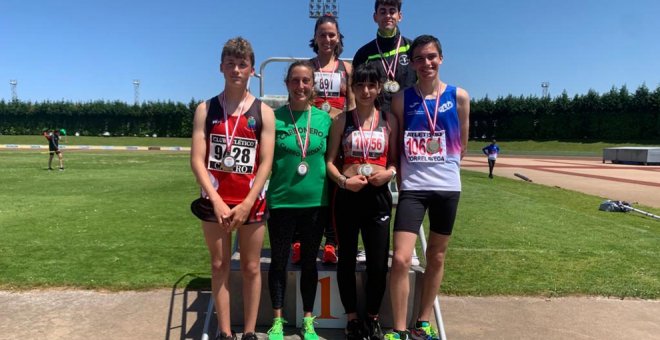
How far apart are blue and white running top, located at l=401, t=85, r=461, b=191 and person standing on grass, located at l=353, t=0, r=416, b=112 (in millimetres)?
474

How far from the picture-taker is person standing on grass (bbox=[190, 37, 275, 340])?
3.04m

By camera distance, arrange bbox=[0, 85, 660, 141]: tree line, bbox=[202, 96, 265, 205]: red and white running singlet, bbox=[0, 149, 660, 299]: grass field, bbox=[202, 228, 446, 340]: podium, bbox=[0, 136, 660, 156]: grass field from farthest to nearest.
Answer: bbox=[0, 85, 660, 141]: tree line
bbox=[0, 136, 660, 156]: grass field
bbox=[0, 149, 660, 299]: grass field
bbox=[202, 228, 446, 340]: podium
bbox=[202, 96, 265, 205]: red and white running singlet

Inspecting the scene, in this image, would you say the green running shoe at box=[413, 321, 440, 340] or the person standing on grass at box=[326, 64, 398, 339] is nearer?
the person standing on grass at box=[326, 64, 398, 339]

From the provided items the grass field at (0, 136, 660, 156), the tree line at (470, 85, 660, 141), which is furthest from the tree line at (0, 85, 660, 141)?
the grass field at (0, 136, 660, 156)

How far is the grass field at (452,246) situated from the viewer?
5.12m

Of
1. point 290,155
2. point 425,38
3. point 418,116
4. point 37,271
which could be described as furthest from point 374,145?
point 37,271

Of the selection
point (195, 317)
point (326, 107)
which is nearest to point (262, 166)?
point (326, 107)

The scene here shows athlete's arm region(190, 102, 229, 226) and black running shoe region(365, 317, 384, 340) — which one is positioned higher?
athlete's arm region(190, 102, 229, 226)

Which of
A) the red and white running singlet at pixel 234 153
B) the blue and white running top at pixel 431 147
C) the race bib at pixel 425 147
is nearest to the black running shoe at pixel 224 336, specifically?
the red and white running singlet at pixel 234 153

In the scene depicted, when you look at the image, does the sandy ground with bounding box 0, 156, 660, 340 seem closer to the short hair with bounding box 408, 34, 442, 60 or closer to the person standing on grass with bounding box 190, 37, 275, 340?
the person standing on grass with bounding box 190, 37, 275, 340

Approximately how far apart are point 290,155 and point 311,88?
0.52 meters

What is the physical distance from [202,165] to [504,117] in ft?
234

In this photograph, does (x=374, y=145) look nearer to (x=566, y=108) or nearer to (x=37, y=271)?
(x=37, y=271)

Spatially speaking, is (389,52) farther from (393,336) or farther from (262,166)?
(393,336)
